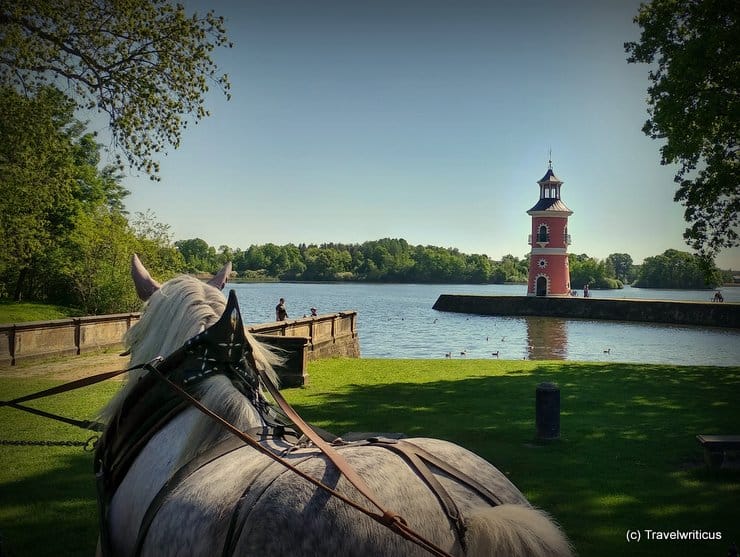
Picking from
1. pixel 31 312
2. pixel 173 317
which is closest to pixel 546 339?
pixel 31 312

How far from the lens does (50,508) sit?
5930 mm

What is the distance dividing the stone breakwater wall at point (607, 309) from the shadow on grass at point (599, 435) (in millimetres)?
39326

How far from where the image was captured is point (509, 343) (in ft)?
123

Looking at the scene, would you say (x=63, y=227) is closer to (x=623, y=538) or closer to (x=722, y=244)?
(x=722, y=244)

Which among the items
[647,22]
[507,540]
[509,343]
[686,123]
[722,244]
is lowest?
[509,343]

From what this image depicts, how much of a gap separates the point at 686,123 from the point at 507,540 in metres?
18.3

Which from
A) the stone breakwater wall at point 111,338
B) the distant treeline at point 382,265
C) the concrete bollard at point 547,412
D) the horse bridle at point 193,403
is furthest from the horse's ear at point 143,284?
the distant treeline at point 382,265

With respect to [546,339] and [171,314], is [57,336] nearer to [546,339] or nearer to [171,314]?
[171,314]

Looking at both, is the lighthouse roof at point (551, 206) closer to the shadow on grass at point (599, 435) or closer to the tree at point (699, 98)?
the tree at point (699, 98)

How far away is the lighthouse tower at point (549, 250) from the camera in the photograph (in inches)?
2504

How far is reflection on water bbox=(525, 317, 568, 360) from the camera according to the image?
31.0 m

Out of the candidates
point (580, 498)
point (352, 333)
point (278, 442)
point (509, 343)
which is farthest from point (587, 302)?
point (278, 442)

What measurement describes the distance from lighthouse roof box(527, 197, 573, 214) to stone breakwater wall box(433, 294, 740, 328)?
10376 mm

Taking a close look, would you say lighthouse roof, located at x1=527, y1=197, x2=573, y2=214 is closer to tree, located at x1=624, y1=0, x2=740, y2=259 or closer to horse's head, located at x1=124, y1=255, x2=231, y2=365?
tree, located at x1=624, y1=0, x2=740, y2=259
